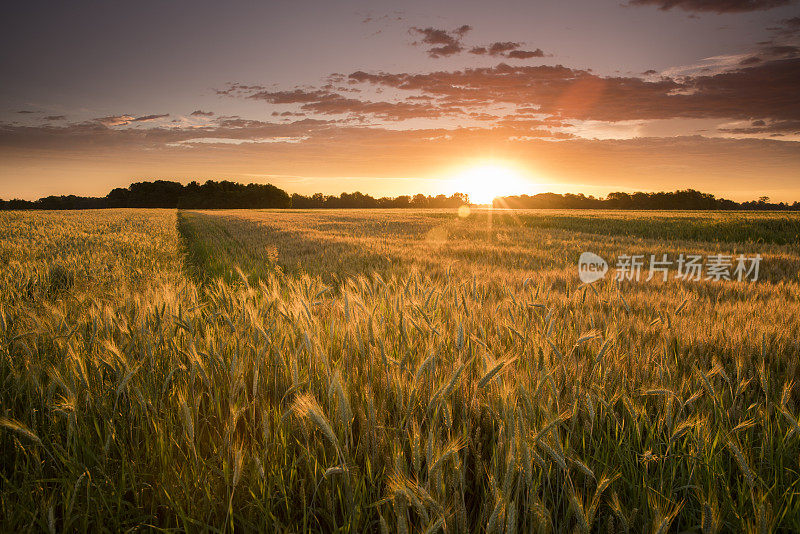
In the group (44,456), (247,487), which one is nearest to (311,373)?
(247,487)

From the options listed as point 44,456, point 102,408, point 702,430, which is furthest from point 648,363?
point 44,456

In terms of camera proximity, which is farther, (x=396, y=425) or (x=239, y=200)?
(x=239, y=200)

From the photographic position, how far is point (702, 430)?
134cm

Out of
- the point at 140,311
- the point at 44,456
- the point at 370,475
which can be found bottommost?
the point at 44,456

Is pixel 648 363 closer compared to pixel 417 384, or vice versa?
pixel 417 384

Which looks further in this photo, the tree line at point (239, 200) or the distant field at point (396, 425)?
the tree line at point (239, 200)

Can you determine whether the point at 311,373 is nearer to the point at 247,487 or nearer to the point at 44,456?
the point at 247,487

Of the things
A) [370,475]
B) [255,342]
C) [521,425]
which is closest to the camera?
[521,425]

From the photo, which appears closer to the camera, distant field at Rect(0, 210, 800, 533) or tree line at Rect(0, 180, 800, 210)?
distant field at Rect(0, 210, 800, 533)

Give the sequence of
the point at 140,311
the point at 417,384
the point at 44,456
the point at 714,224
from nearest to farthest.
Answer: the point at 417,384
the point at 44,456
the point at 140,311
the point at 714,224

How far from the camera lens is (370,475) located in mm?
1261

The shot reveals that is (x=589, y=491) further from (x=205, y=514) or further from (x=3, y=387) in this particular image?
(x=3, y=387)

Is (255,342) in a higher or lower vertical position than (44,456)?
higher

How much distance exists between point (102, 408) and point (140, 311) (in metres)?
0.80
